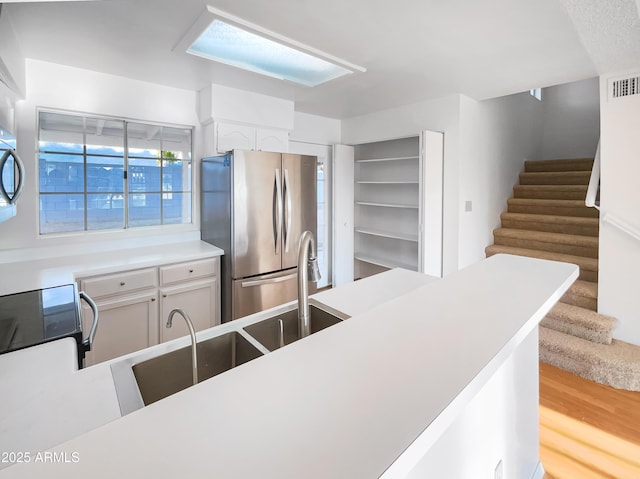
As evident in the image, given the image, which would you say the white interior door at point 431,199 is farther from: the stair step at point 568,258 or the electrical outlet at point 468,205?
the stair step at point 568,258

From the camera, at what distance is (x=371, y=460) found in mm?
392

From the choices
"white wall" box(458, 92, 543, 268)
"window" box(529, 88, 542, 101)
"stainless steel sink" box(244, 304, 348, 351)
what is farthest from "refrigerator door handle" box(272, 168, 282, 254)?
"window" box(529, 88, 542, 101)

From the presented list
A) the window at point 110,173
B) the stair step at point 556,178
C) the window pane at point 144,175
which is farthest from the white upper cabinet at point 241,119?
the stair step at point 556,178

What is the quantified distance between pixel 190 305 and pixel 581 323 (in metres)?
3.27

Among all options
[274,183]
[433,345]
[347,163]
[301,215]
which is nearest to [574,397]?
[433,345]

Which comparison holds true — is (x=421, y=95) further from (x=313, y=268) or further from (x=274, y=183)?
(x=313, y=268)

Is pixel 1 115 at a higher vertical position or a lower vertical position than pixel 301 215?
higher

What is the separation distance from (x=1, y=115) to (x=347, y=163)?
3.41m

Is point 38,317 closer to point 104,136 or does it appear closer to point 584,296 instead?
point 104,136

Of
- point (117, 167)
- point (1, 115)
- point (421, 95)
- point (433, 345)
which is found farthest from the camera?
point (421, 95)

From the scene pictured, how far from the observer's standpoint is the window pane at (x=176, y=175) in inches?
125


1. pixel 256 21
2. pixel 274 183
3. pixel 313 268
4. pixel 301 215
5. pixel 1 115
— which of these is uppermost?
pixel 256 21

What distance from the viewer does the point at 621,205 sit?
2.55 metres

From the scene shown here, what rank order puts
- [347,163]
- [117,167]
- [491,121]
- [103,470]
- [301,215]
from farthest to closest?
[347,163], [491,121], [301,215], [117,167], [103,470]
